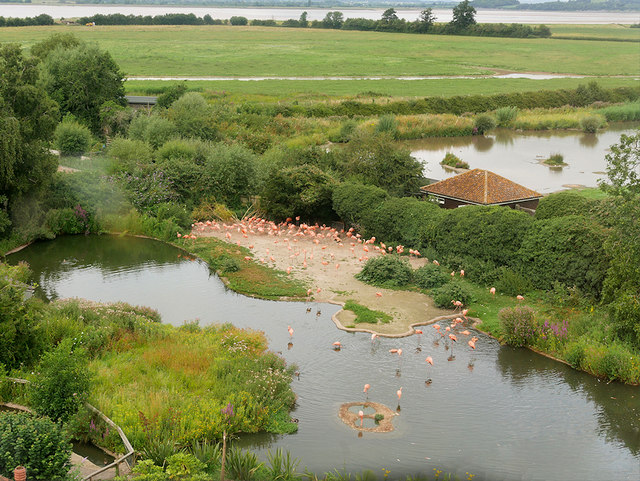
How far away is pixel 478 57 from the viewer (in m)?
117

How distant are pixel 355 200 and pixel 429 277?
22.0 ft

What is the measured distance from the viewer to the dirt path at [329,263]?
24.0m

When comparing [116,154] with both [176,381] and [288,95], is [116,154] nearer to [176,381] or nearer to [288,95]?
[176,381]

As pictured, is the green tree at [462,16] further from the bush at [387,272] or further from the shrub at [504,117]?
the bush at [387,272]

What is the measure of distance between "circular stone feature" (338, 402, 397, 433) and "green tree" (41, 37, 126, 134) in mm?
37534

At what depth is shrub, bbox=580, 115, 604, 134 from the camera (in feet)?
212

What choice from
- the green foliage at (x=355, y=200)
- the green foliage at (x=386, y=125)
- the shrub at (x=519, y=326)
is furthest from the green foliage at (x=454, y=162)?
the shrub at (x=519, y=326)

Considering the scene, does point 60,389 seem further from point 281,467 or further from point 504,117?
point 504,117

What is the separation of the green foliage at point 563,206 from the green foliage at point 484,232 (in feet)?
4.26

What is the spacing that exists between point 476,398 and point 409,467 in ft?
12.3

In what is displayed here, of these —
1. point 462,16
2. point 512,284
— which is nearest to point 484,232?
point 512,284

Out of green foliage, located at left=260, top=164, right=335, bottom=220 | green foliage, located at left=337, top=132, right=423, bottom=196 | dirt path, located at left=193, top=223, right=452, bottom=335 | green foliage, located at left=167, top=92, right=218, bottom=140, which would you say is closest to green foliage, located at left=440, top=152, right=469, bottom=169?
green foliage, located at left=337, top=132, right=423, bottom=196

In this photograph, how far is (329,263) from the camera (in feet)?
93.4

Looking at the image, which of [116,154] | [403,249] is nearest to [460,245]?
[403,249]
